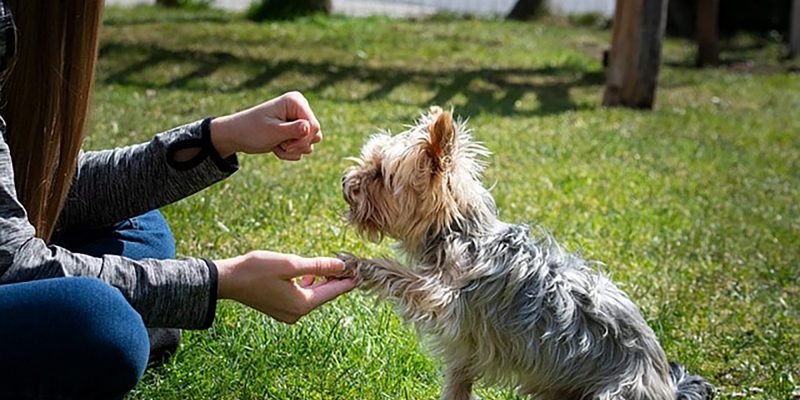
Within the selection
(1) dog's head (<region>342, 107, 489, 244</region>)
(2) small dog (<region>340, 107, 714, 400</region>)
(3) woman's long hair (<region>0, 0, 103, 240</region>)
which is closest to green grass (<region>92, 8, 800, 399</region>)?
(2) small dog (<region>340, 107, 714, 400</region>)

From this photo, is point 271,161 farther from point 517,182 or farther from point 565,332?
point 565,332

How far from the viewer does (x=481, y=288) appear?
330cm

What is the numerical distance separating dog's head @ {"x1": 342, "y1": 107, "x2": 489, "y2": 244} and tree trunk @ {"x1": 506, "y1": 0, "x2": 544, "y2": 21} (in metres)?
15.4

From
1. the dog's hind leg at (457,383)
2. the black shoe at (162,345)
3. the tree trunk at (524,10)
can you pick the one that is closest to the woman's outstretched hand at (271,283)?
the dog's hind leg at (457,383)

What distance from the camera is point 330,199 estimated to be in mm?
6211

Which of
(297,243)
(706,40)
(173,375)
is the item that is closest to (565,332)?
(173,375)

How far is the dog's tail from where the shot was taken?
3.44 metres

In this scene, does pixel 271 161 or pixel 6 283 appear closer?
pixel 6 283

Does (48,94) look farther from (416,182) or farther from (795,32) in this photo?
(795,32)

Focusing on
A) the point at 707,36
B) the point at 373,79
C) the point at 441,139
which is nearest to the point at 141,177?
the point at 441,139

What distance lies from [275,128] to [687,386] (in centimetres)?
155

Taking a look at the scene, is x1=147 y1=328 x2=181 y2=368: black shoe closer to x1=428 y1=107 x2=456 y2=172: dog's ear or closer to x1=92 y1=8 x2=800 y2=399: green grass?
x1=92 y1=8 x2=800 y2=399: green grass

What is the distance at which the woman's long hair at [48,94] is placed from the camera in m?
2.80

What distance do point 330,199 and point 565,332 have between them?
10.2ft
